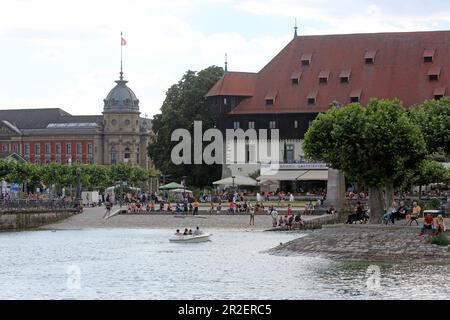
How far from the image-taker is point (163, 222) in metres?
88.2

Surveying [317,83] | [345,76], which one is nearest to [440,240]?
[345,76]

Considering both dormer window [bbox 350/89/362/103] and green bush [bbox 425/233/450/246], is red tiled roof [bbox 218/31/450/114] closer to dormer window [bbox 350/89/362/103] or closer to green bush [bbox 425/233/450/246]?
dormer window [bbox 350/89/362/103]

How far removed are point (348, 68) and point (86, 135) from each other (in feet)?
222

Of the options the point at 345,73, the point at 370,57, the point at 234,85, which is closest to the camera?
the point at 370,57

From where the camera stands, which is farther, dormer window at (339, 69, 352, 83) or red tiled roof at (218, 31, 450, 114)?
dormer window at (339, 69, 352, 83)

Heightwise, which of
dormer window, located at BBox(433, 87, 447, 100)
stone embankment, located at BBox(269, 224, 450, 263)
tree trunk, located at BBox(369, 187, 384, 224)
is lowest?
stone embankment, located at BBox(269, 224, 450, 263)

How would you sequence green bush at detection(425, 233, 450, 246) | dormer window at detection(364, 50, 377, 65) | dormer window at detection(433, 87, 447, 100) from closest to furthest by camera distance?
green bush at detection(425, 233, 450, 246)
dormer window at detection(433, 87, 447, 100)
dormer window at detection(364, 50, 377, 65)

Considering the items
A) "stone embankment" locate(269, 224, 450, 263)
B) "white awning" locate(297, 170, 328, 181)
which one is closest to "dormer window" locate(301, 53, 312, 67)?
"white awning" locate(297, 170, 328, 181)

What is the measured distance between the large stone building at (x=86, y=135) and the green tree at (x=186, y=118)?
49.0 meters

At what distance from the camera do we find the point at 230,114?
121 m

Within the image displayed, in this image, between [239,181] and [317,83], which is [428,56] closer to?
[317,83]

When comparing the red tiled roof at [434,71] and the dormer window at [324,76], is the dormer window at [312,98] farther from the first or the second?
the red tiled roof at [434,71]

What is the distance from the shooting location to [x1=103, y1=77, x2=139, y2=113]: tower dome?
175750mm
